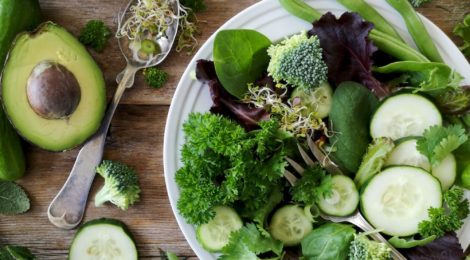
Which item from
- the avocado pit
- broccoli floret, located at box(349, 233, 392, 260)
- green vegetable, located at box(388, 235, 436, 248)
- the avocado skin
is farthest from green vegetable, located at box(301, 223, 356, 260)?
the avocado skin

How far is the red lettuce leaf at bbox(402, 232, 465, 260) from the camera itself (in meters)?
1.78

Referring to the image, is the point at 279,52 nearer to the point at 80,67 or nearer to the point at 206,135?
the point at 206,135

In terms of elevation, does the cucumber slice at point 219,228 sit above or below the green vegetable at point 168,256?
above

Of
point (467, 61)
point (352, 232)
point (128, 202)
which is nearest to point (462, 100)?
point (467, 61)

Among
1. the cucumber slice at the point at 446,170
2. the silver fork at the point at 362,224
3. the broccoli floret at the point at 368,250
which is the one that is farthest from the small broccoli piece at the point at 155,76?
the cucumber slice at the point at 446,170

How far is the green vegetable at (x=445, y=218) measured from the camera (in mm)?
1717

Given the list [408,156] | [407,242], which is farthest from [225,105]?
[407,242]

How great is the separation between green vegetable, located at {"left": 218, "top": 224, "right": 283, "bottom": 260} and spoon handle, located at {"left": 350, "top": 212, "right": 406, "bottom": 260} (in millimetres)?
255

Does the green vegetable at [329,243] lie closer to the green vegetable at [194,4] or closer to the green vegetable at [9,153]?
the green vegetable at [194,4]

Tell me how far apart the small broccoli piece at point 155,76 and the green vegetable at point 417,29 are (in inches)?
31.7

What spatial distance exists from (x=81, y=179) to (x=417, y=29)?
125 centimetres

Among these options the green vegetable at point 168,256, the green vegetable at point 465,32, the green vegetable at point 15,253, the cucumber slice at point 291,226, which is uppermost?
the green vegetable at point 465,32

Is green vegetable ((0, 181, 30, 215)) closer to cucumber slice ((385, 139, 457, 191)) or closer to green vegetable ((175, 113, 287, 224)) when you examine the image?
green vegetable ((175, 113, 287, 224))

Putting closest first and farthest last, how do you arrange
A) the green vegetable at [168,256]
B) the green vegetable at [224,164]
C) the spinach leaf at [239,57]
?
the green vegetable at [224,164] < the spinach leaf at [239,57] < the green vegetable at [168,256]
